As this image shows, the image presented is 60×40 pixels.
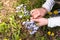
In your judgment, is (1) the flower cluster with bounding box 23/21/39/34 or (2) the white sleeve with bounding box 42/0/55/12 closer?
(1) the flower cluster with bounding box 23/21/39/34

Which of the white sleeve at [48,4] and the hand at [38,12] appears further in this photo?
the white sleeve at [48,4]

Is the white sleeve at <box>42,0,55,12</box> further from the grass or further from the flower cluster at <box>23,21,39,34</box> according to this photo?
the flower cluster at <box>23,21,39,34</box>

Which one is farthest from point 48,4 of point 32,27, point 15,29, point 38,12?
point 15,29

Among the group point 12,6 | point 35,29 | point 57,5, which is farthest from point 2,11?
point 57,5

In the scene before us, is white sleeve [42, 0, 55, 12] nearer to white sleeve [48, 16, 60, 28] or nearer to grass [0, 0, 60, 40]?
grass [0, 0, 60, 40]

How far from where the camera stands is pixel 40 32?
8.28ft

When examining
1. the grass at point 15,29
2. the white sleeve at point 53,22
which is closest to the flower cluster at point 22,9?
the grass at point 15,29

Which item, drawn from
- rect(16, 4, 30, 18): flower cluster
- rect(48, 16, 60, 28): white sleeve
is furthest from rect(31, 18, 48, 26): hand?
rect(16, 4, 30, 18): flower cluster

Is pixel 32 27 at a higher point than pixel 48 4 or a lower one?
lower

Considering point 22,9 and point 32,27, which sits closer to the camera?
point 32,27

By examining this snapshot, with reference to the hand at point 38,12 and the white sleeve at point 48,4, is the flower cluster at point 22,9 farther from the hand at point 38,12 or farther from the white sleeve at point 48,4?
the white sleeve at point 48,4

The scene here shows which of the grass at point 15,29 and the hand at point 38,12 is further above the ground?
the hand at point 38,12

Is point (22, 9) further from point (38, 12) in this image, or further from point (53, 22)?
point (53, 22)

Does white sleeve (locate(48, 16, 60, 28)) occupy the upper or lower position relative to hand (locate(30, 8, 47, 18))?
lower
